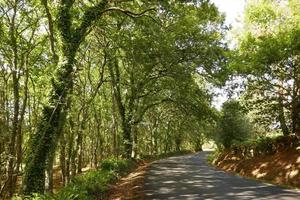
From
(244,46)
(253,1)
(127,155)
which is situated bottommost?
(127,155)

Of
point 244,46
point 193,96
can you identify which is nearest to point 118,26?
point 244,46

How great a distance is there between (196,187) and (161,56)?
1091 cm

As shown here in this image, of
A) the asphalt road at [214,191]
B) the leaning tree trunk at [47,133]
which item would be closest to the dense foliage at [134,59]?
the leaning tree trunk at [47,133]

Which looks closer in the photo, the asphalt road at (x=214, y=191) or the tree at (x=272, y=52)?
the asphalt road at (x=214, y=191)

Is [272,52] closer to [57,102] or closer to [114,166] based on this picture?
[57,102]

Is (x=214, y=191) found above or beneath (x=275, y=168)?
beneath

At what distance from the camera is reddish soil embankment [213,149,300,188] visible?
63.0 feet

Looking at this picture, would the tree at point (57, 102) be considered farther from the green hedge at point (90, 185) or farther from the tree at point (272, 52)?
the tree at point (272, 52)

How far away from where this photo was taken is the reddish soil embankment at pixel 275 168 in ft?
63.0

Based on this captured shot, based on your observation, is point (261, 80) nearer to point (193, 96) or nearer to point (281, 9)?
point (281, 9)

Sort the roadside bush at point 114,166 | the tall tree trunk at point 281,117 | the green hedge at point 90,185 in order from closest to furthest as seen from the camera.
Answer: the green hedge at point 90,185, the tall tree trunk at point 281,117, the roadside bush at point 114,166

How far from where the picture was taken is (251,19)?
2156 centimetres

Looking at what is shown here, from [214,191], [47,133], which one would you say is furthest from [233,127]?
[47,133]

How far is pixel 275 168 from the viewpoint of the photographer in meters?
21.8
